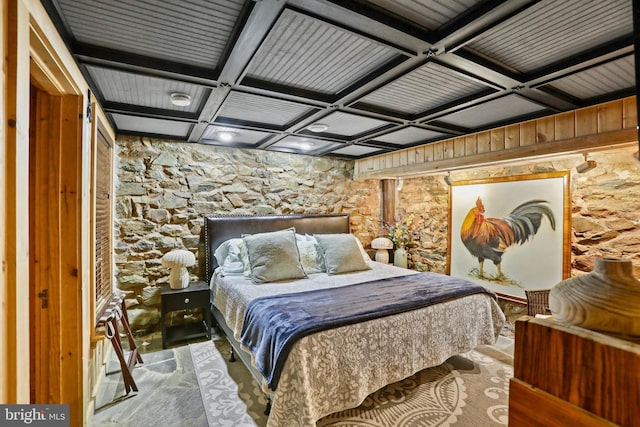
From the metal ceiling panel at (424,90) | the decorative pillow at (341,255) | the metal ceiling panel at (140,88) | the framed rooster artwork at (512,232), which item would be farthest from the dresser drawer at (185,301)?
the framed rooster artwork at (512,232)

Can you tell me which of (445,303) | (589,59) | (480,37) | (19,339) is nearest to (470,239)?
(445,303)

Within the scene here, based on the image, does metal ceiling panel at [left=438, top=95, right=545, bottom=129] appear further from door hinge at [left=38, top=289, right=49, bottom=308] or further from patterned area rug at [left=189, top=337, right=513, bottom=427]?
door hinge at [left=38, top=289, right=49, bottom=308]

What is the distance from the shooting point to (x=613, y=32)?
132 centimetres

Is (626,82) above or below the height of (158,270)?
above

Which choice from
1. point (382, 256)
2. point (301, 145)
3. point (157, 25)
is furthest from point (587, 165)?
point (157, 25)

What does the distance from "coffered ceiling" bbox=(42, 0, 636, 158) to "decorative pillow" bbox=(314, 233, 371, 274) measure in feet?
4.59

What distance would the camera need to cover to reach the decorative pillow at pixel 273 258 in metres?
2.74

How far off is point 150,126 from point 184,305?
1.79 m

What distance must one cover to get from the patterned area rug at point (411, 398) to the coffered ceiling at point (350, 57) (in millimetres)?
2169

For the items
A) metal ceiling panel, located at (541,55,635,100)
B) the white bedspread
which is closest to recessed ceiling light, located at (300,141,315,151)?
the white bedspread

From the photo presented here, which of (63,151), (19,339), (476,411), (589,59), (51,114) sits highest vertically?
(589,59)

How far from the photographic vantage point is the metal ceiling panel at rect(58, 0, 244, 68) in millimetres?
1162

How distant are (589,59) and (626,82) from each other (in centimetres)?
55

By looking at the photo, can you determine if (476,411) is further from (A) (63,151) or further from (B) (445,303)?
(A) (63,151)
